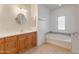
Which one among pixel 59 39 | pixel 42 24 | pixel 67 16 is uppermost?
pixel 67 16

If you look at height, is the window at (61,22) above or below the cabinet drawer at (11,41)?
above

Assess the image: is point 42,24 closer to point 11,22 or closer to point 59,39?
point 59,39

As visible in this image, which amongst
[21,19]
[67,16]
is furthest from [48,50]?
[21,19]

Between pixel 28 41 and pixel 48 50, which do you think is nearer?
pixel 48 50

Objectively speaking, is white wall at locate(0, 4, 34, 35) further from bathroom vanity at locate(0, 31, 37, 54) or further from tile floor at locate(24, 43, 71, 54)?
tile floor at locate(24, 43, 71, 54)

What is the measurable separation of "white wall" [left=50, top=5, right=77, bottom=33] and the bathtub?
83mm

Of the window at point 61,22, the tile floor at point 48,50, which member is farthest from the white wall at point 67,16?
the tile floor at point 48,50

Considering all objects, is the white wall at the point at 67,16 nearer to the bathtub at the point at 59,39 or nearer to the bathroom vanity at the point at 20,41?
the bathtub at the point at 59,39

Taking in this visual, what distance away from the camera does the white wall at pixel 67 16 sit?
122 cm

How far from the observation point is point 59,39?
1299 millimetres

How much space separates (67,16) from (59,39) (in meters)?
0.34

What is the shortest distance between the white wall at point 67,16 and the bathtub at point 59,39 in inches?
3.3

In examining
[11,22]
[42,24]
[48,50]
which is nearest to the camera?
[48,50]

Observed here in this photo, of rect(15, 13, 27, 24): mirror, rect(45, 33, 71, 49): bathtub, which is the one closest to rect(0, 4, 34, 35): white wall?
rect(15, 13, 27, 24): mirror
